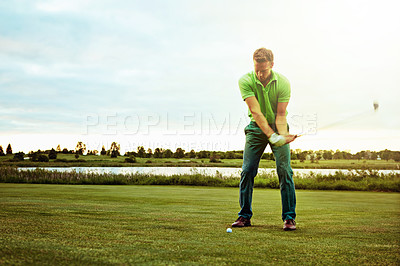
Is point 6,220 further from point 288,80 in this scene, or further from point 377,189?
point 377,189

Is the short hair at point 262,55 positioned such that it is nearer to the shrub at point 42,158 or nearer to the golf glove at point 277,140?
the golf glove at point 277,140

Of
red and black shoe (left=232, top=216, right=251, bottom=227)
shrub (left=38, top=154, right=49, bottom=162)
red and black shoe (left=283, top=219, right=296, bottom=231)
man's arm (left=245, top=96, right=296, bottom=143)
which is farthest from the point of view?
shrub (left=38, top=154, right=49, bottom=162)

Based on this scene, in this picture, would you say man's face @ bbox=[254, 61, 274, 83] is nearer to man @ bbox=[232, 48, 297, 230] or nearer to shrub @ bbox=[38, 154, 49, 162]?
man @ bbox=[232, 48, 297, 230]

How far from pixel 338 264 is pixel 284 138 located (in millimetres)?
2211

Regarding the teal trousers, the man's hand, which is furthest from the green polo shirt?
the man's hand

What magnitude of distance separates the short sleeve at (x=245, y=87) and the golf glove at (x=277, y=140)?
0.69 meters

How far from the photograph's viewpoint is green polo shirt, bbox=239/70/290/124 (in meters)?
5.50

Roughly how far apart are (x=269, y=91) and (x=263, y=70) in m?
0.32

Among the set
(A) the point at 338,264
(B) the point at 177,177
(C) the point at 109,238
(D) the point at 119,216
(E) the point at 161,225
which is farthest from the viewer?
(B) the point at 177,177

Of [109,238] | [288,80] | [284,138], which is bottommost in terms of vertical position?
[109,238]

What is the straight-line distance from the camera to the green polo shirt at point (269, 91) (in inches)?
217

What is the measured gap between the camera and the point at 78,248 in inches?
139

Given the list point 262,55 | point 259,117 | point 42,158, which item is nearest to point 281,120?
point 259,117

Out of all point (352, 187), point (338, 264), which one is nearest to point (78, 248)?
point (338, 264)
